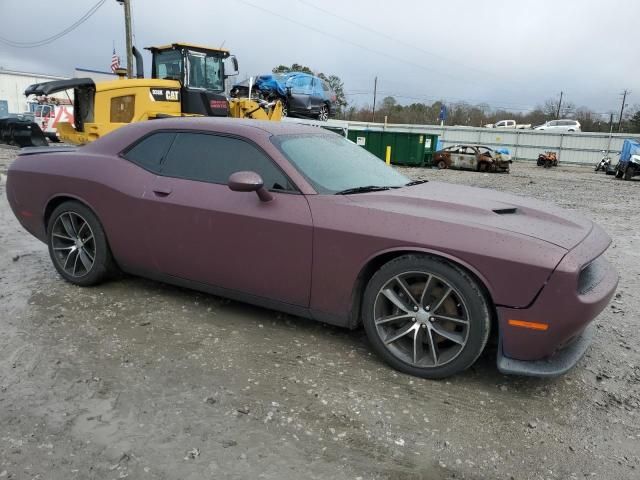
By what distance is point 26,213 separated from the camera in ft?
15.0

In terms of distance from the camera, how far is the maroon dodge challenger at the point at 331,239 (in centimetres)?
272

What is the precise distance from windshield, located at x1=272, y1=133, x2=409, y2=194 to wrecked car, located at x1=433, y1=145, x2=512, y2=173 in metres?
22.8

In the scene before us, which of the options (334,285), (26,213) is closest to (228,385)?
(334,285)

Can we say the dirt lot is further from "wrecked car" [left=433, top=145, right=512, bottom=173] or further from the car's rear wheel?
"wrecked car" [left=433, top=145, right=512, bottom=173]

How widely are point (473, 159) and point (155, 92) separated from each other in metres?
18.3

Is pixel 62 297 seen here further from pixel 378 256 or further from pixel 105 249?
pixel 378 256

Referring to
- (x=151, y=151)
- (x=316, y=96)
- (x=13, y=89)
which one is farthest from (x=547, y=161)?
(x=13, y=89)

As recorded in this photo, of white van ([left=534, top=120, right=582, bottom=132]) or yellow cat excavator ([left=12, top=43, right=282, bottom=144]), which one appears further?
white van ([left=534, top=120, right=582, bottom=132])

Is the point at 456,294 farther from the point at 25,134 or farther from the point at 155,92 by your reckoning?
the point at 25,134

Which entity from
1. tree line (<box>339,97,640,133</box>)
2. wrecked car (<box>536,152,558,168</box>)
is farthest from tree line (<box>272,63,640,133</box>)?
wrecked car (<box>536,152,558,168</box>)

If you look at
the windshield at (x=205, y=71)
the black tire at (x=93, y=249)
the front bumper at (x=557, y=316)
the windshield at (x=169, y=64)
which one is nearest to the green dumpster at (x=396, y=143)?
the windshield at (x=205, y=71)

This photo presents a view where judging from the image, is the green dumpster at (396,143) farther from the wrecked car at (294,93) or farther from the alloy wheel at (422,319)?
the alloy wheel at (422,319)

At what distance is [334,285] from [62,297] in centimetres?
240

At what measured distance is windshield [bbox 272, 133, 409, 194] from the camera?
3.41 meters
